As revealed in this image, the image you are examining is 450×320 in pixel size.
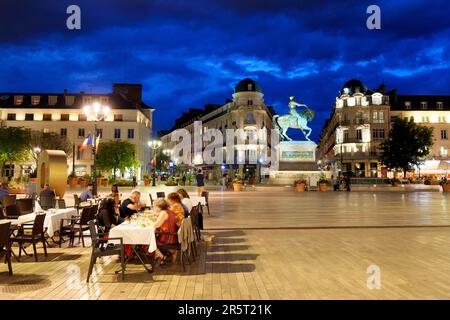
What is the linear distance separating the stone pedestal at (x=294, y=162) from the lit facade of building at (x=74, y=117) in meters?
35.7

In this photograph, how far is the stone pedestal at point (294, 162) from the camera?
38156 mm

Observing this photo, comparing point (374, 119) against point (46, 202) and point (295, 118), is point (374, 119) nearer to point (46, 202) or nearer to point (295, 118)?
point (295, 118)

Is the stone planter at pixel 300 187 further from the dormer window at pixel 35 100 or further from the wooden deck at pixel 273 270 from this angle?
the dormer window at pixel 35 100

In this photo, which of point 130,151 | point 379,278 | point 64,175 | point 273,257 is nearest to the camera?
point 379,278

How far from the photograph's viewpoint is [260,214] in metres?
16.5

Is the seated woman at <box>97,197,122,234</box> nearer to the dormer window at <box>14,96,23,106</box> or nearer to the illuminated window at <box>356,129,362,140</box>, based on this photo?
the dormer window at <box>14,96,23,106</box>

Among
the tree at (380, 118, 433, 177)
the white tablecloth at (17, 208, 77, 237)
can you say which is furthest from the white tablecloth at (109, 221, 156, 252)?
the tree at (380, 118, 433, 177)

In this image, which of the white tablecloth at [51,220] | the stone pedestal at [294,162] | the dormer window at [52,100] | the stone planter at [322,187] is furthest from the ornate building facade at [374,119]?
the white tablecloth at [51,220]

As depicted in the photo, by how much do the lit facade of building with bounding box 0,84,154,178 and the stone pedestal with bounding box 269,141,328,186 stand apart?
117ft

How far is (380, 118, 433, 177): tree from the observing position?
57.1 m

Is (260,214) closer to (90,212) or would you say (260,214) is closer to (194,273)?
(90,212)

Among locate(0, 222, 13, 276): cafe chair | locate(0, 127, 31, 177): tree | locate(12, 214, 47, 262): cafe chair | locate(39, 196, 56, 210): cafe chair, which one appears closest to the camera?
locate(0, 222, 13, 276): cafe chair
